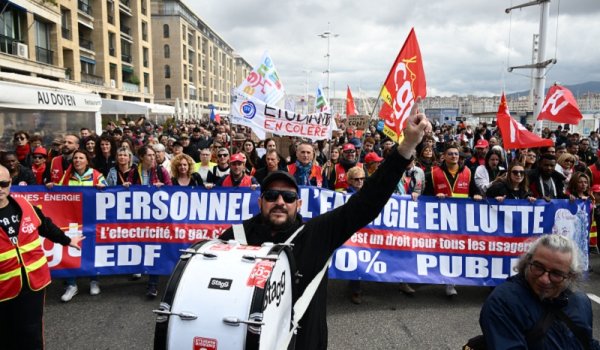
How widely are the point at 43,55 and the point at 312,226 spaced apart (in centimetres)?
3126

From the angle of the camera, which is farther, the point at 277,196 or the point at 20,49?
the point at 20,49

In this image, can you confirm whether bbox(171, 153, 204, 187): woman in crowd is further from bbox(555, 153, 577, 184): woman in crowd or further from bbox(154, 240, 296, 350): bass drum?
bbox(555, 153, 577, 184): woman in crowd

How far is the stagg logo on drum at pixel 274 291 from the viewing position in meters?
1.69

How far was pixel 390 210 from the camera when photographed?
202 inches

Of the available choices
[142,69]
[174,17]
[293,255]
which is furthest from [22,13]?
[174,17]

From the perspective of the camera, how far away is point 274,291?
70.1 inches

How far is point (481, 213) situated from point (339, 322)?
2143 mm

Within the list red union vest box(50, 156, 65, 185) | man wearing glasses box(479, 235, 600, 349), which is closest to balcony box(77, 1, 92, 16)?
red union vest box(50, 156, 65, 185)

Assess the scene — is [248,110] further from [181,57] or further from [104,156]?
[181,57]

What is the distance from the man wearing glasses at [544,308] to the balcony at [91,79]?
125 feet

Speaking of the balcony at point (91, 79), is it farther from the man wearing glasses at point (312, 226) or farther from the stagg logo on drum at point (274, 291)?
the stagg logo on drum at point (274, 291)

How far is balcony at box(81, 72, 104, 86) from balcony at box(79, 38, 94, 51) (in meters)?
2.62

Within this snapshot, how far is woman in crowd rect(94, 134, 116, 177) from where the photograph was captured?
6816 mm

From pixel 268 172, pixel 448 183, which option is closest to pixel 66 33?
pixel 268 172
